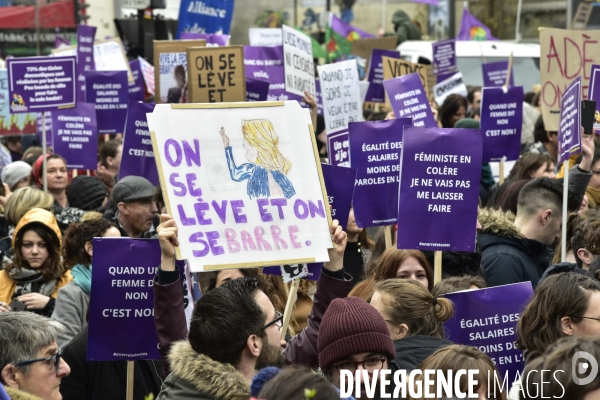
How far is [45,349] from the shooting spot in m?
4.22

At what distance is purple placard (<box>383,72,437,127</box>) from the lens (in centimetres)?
942

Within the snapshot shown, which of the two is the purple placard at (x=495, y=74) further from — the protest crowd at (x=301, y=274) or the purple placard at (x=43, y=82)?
the protest crowd at (x=301, y=274)

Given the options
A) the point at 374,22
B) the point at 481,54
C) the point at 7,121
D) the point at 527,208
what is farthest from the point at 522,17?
the point at 527,208

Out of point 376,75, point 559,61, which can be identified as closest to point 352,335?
point 559,61

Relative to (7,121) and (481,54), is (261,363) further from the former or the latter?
(481,54)

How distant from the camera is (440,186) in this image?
6027mm

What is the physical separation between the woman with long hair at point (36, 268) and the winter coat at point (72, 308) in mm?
448

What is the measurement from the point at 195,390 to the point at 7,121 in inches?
405

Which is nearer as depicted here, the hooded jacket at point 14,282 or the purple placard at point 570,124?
the purple placard at point 570,124

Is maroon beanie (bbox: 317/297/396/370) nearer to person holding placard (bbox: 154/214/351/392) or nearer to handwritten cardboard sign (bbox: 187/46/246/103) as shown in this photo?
person holding placard (bbox: 154/214/351/392)

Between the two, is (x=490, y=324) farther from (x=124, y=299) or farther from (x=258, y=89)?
(x=258, y=89)

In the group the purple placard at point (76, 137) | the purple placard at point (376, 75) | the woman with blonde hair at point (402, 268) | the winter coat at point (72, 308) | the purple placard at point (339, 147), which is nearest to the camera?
the woman with blonde hair at point (402, 268)

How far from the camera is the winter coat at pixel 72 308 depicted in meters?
5.97

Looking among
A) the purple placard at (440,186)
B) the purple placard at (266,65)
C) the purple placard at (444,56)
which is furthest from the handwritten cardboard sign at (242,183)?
the purple placard at (444,56)
